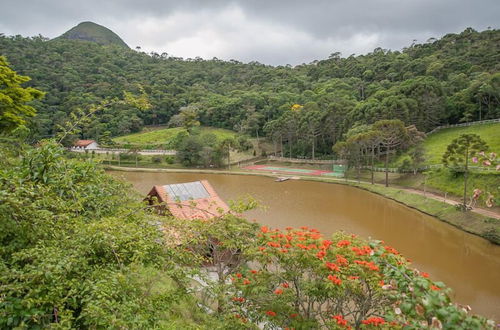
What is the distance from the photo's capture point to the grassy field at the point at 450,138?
86.1 feet

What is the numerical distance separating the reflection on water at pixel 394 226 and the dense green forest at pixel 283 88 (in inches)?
415

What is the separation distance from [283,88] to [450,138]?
129 feet

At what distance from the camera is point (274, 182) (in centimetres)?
2870

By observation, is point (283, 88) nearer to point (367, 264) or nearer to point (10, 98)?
point (10, 98)

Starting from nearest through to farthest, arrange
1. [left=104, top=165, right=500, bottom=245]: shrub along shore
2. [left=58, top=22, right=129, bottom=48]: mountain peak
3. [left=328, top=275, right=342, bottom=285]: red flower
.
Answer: [left=328, top=275, right=342, bottom=285]: red flower, [left=104, top=165, right=500, bottom=245]: shrub along shore, [left=58, top=22, right=129, bottom=48]: mountain peak

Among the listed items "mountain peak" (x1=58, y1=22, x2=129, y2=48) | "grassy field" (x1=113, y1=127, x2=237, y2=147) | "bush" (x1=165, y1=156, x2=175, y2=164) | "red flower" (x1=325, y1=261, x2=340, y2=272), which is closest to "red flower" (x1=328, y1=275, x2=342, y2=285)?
"red flower" (x1=325, y1=261, x2=340, y2=272)

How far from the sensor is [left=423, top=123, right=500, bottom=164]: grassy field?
2624 cm

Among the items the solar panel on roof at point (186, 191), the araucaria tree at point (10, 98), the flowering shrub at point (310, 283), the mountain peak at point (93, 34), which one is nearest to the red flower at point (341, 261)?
the flowering shrub at point (310, 283)

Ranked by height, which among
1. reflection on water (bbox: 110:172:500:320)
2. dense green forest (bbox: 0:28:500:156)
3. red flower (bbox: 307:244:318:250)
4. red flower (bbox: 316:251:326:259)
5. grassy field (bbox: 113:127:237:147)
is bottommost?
reflection on water (bbox: 110:172:500:320)

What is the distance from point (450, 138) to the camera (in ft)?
102

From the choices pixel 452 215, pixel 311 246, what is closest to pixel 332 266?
pixel 311 246

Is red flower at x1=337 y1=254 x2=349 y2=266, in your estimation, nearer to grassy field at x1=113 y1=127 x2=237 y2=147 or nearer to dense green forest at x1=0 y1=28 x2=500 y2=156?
dense green forest at x1=0 y1=28 x2=500 y2=156

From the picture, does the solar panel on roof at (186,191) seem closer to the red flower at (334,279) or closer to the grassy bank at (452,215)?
the red flower at (334,279)

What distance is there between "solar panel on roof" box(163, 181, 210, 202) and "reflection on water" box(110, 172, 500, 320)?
7.57 feet
